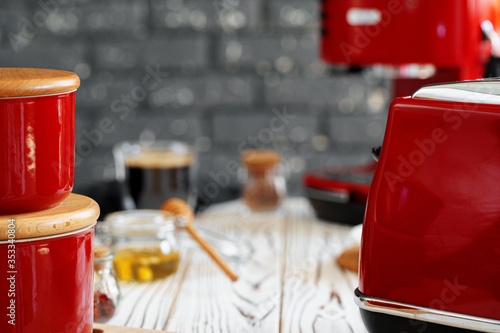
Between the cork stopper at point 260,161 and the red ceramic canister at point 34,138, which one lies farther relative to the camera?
the cork stopper at point 260,161

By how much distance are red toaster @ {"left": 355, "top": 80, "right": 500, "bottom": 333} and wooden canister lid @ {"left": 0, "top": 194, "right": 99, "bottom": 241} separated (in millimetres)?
285

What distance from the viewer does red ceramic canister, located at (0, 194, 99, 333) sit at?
569 millimetres

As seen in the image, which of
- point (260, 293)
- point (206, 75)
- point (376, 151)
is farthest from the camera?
point (206, 75)

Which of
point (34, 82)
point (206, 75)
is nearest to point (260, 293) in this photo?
point (34, 82)

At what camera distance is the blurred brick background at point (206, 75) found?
6.52ft

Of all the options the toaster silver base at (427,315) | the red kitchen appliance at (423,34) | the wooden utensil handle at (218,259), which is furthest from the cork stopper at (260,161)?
the toaster silver base at (427,315)

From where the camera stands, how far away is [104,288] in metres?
0.77

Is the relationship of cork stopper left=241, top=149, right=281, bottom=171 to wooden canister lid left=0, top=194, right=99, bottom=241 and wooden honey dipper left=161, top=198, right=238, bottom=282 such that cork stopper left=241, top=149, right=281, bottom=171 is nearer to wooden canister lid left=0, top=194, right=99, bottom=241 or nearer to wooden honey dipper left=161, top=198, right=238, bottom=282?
wooden honey dipper left=161, top=198, right=238, bottom=282

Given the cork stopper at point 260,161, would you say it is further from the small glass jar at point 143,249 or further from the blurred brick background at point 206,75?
the blurred brick background at point 206,75

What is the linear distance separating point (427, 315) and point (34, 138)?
406mm

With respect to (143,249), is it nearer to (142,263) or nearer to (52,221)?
(142,263)

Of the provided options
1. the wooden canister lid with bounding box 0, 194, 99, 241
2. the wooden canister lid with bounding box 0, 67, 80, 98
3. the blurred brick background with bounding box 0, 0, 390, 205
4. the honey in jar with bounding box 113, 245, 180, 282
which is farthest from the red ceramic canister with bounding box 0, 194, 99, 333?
the blurred brick background with bounding box 0, 0, 390, 205

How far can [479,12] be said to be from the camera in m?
1.09

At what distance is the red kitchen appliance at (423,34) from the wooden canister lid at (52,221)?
656mm
